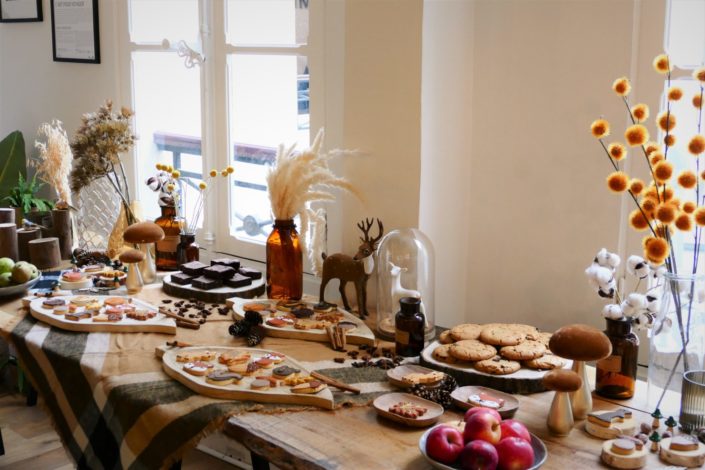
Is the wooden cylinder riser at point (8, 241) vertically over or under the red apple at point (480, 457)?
over

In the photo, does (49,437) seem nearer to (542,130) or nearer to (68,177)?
(68,177)

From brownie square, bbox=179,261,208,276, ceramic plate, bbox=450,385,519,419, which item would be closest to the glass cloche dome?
ceramic plate, bbox=450,385,519,419

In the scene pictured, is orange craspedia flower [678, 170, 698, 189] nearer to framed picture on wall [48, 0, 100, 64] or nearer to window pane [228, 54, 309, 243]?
window pane [228, 54, 309, 243]

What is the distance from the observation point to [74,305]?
2.44 metres

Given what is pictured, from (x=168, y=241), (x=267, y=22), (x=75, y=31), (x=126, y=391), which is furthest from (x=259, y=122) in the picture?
(x=126, y=391)

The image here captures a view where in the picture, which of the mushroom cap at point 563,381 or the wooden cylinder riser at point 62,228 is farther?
the wooden cylinder riser at point 62,228

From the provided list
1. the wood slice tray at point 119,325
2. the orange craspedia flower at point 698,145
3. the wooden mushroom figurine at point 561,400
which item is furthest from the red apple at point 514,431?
the wood slice tray at point 119,325

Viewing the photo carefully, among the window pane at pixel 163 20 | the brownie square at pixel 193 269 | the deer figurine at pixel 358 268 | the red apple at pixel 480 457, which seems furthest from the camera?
the window pane at pixel 163 20

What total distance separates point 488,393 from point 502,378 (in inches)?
2.6

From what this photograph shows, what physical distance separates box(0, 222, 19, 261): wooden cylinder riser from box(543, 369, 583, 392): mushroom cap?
206 centimetres

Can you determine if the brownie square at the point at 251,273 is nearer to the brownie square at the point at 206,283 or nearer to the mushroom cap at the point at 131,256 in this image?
the brownie square at the point at 206,283

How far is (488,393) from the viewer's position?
1836mm

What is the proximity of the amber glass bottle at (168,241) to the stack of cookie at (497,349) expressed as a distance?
3.98 feet

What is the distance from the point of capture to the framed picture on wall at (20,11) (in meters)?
4.09
